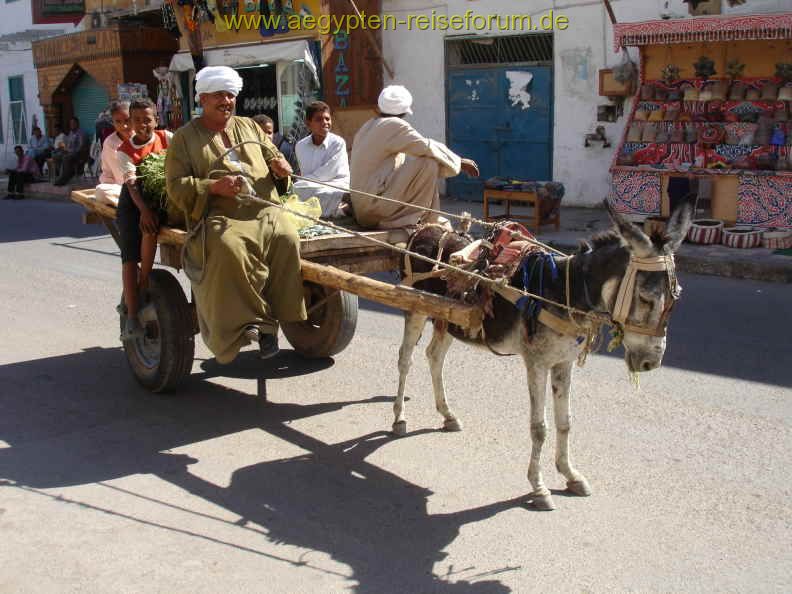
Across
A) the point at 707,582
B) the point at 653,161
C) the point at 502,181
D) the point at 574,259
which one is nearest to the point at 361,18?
the point at 502,181

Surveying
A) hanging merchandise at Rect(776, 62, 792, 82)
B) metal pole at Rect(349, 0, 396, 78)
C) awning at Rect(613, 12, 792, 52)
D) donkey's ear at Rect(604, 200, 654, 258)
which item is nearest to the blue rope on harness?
donkey's ear at Rect(604, 200, 654, 258)

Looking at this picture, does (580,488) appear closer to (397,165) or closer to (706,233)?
(397,165)

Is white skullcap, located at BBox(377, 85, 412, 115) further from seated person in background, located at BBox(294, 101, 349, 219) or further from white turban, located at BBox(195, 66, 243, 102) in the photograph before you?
seated person in background, located at BBox(294, 101, 349, 219)

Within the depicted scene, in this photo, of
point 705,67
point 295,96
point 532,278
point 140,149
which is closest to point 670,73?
point 705,67

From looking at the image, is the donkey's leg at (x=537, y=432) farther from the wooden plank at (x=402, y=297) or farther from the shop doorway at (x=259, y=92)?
the shop doorway at (x=259, y=92)

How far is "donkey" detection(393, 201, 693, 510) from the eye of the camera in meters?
3.63

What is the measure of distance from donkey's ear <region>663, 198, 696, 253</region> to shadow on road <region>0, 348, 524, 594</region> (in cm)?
153

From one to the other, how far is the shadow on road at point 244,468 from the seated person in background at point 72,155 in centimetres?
1638

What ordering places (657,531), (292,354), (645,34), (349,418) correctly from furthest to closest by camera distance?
(645,34) → (292,354) → (349,418) → (657,531)

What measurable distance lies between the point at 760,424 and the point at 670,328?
7.33 ft

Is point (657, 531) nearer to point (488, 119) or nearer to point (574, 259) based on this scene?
point (574, 259)

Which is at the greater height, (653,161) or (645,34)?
(645,34)

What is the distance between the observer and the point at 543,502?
4.25m

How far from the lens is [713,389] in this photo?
5.88 metres
